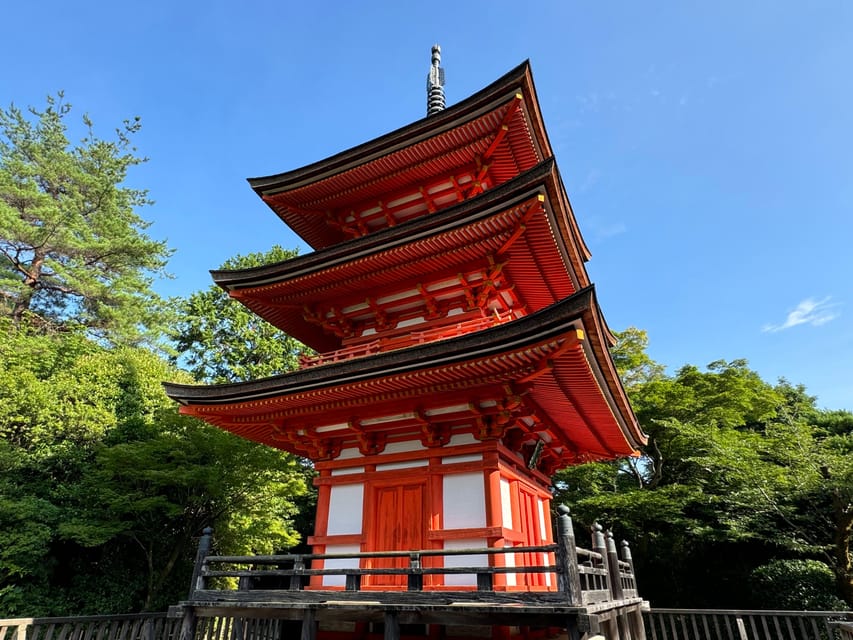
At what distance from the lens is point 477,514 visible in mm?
7680

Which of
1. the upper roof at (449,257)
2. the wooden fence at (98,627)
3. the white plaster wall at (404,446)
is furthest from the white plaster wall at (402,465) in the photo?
the wooden fence at (98,627)

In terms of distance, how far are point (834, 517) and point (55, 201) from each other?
121 ft

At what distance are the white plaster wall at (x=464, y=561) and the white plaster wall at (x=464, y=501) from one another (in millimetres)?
233

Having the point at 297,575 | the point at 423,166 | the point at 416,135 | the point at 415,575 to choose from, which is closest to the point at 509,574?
the point at 415,575

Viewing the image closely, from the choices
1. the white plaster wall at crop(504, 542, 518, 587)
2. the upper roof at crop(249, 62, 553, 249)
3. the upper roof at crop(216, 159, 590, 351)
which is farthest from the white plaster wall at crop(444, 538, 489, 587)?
the upper roof at crop(249, 62, 553, 249)

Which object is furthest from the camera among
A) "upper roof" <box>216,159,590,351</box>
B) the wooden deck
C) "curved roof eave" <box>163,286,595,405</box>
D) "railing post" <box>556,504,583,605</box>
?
"upper roof" <box>216,159,590,351</box>

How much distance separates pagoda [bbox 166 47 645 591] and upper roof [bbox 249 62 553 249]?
4cm

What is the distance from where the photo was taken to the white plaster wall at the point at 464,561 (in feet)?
24.6

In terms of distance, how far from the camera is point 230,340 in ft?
91.0

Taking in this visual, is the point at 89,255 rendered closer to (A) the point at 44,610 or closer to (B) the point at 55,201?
(B) the point at 55,201

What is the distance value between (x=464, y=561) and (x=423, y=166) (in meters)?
8.40

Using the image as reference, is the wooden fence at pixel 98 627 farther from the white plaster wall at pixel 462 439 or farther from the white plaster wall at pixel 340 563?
the white plaster wall at pixel 462 439

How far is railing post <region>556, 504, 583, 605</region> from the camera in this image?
17.5 ft

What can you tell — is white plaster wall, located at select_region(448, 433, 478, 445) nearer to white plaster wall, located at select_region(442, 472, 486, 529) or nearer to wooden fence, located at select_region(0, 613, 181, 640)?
white plaster wall, located at select_region(442, 472, 486, 529)
